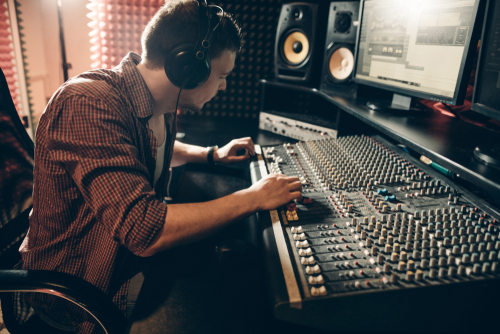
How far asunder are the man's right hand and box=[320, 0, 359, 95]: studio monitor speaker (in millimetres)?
872

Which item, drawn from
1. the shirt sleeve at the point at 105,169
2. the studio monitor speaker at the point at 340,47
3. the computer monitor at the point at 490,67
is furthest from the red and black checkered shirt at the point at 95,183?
the studio monitor speaker at the point at 340,47

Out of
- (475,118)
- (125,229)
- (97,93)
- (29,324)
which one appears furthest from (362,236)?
(475,118)

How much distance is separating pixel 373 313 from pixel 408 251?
155 millimetres

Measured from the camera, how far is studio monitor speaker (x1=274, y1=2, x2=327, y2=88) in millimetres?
1648

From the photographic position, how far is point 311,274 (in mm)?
566

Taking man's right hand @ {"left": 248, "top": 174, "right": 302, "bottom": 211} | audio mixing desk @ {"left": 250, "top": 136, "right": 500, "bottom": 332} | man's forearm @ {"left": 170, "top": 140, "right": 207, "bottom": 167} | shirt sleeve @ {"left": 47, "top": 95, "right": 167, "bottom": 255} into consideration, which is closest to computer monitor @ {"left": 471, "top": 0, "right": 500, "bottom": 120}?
audio mixing desk @ {"left": 250, "top": 136, "right": 500, "bottom": 332}

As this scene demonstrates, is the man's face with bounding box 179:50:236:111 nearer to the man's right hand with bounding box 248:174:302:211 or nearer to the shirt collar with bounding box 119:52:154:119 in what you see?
the shirt collar with bounding box 119:52:154:119

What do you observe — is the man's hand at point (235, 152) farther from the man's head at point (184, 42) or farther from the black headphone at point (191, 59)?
the black headphone at point (191, 59)

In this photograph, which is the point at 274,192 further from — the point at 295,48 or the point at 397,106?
the point at 295,48

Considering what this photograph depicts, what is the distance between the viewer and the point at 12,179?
893 mm

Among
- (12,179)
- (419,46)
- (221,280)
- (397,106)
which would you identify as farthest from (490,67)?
(12,179)

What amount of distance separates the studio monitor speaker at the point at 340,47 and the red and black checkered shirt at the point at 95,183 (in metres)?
1.01

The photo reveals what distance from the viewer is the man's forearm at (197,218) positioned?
2.21 feet

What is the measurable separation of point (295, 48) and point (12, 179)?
1417 millimetres
